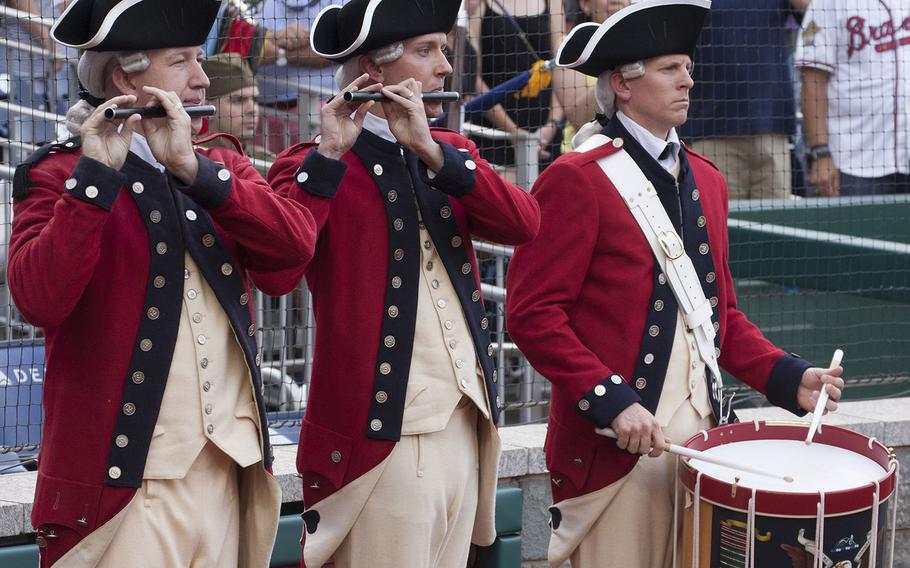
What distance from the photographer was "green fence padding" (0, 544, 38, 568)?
15.5 feet

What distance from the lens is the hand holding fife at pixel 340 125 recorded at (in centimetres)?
368

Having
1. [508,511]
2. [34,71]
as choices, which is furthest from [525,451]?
[34,71]

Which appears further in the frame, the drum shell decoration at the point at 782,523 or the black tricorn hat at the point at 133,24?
the drum shell decoration at the point at 782,523

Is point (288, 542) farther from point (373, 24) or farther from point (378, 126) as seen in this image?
point (373, 24)

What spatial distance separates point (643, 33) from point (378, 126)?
0.86 m

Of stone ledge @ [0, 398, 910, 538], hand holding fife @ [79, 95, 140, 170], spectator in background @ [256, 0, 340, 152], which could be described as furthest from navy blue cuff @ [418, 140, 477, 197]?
spectator in background @ [256, 0, 340, 152]

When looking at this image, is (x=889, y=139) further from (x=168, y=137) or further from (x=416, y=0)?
(x=168, y=137)

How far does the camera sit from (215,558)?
3488 millimetres

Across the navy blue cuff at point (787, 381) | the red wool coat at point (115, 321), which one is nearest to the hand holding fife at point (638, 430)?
the navy blue cuff at point (787, 381)

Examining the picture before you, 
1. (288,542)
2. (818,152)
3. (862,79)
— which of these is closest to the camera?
(288,542)

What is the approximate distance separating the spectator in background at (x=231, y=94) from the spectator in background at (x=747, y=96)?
2.10 metres

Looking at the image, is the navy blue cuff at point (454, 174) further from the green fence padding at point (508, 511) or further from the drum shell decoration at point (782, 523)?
the green fence padding at point (508, 511)

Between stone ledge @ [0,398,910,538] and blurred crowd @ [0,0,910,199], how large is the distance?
4.16 ft

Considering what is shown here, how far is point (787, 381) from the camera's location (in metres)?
4.38
